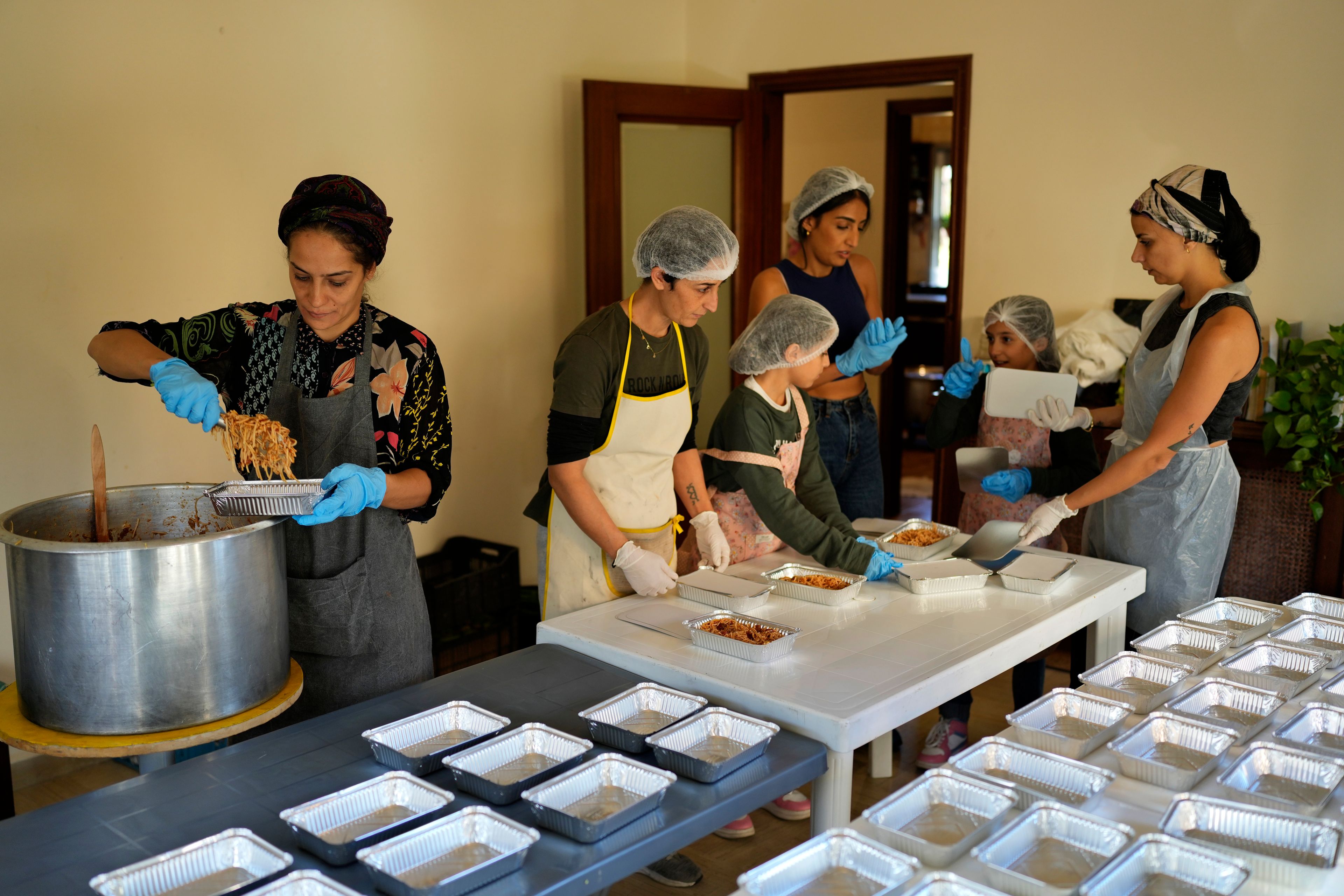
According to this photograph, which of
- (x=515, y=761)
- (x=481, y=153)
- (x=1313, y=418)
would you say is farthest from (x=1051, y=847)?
(x=481, y=153)

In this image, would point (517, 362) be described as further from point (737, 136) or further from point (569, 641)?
point (569, 641)

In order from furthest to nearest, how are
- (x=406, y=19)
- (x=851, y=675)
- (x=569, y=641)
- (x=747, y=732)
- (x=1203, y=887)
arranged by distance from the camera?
(x=406, y=19) → (x=569, y=641) → (x=851, y=675) → (x=747, y=732) → (x=1203, y=887)

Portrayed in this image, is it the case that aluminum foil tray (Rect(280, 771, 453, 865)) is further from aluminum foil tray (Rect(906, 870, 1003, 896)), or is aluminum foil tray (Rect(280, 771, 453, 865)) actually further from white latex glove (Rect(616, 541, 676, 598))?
white latex glove (Rect(616, 541, 676, 598))

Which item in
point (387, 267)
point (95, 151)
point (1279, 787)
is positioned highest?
point (95, 151)

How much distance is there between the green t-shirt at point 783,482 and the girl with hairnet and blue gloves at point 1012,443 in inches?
18.8

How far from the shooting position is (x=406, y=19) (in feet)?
13.4

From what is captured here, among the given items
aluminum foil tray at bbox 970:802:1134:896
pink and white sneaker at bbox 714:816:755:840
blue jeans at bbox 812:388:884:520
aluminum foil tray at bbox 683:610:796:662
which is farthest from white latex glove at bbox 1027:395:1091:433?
aluminum foil tray at bbox 970:802:1134:896

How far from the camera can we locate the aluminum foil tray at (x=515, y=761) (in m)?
1.50

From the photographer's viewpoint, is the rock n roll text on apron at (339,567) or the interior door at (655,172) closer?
the rock n roll text on apron at (339,567)

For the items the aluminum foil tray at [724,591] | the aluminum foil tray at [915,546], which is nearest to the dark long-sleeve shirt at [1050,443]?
the aluminum foil tray at [915,546]

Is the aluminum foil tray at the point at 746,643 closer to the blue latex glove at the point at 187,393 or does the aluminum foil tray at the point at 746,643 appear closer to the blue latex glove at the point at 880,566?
the blue latex glove at the point at 880,566

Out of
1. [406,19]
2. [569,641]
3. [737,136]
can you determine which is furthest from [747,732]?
[737,136]

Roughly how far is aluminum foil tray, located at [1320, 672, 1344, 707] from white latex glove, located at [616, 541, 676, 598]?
1290 mm

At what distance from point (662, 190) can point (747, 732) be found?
11.8 feet
